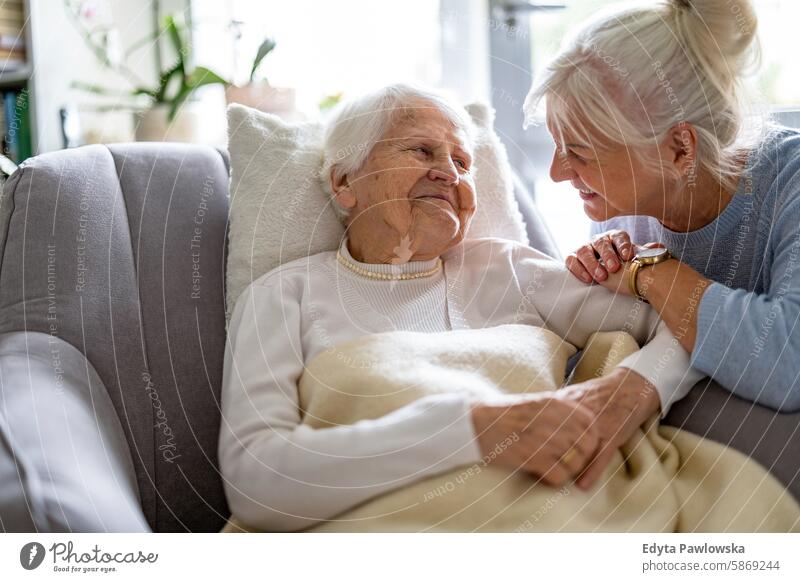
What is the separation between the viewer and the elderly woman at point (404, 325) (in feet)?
2.42

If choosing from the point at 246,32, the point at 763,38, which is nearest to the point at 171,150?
the point at 246,32

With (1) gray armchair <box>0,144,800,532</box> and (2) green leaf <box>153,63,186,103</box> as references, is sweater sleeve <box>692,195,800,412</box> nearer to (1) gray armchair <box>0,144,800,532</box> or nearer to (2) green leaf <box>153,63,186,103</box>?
(1) gray armchair <box>0,144,800,532</box>

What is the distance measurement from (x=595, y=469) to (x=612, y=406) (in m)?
0.07

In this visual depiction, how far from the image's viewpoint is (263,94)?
135cm

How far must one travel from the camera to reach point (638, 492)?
0.77 meters

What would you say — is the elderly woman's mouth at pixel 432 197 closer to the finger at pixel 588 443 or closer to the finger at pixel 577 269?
the finger at pixel 577 269

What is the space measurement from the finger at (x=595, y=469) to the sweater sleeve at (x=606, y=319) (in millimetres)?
104

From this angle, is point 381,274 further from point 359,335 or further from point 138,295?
point 138,295

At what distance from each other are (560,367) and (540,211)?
517mm

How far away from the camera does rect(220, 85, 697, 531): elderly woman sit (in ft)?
2.42

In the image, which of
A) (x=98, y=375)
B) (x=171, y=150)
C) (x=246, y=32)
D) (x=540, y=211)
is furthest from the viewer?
(x=246, y=32)
